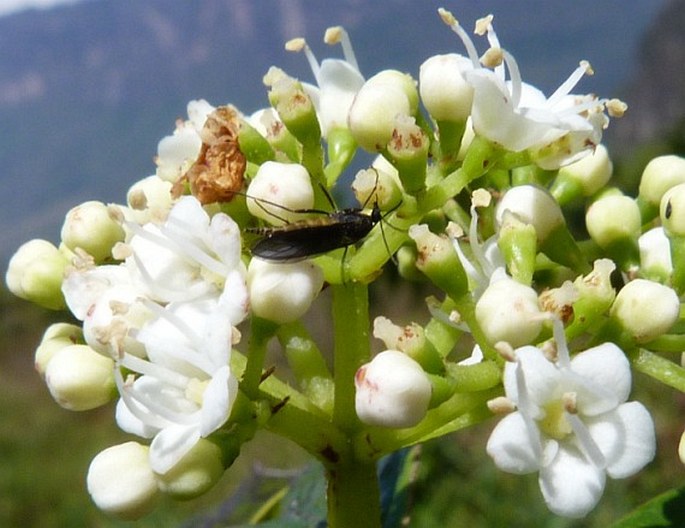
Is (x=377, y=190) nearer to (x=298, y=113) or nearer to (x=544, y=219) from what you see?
(x=298, y=113)

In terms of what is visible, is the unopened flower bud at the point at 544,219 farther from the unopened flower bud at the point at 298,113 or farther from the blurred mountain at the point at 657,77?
the blurred mountain at the point at 657,77

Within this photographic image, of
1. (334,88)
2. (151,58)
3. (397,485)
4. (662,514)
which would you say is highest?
(151,58)

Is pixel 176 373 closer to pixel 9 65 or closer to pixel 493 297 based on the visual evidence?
pixel 493 297

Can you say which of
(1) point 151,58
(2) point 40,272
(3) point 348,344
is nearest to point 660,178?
(3) point 348,344

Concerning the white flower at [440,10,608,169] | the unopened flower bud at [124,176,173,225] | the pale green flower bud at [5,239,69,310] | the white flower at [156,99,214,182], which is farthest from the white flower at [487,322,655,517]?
the pale green flower bud at [5,239,69,310]

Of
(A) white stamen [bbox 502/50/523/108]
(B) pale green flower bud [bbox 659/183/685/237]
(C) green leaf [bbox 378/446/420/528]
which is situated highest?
(A) white stamen [bbox 502/50/523/108]

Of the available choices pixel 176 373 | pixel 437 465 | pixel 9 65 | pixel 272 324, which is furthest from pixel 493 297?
pixel 9 65

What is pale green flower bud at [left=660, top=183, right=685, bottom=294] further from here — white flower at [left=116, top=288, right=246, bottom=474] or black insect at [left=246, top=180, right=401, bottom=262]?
white flower at [left=116, top=288, right=246, bottom=474]
